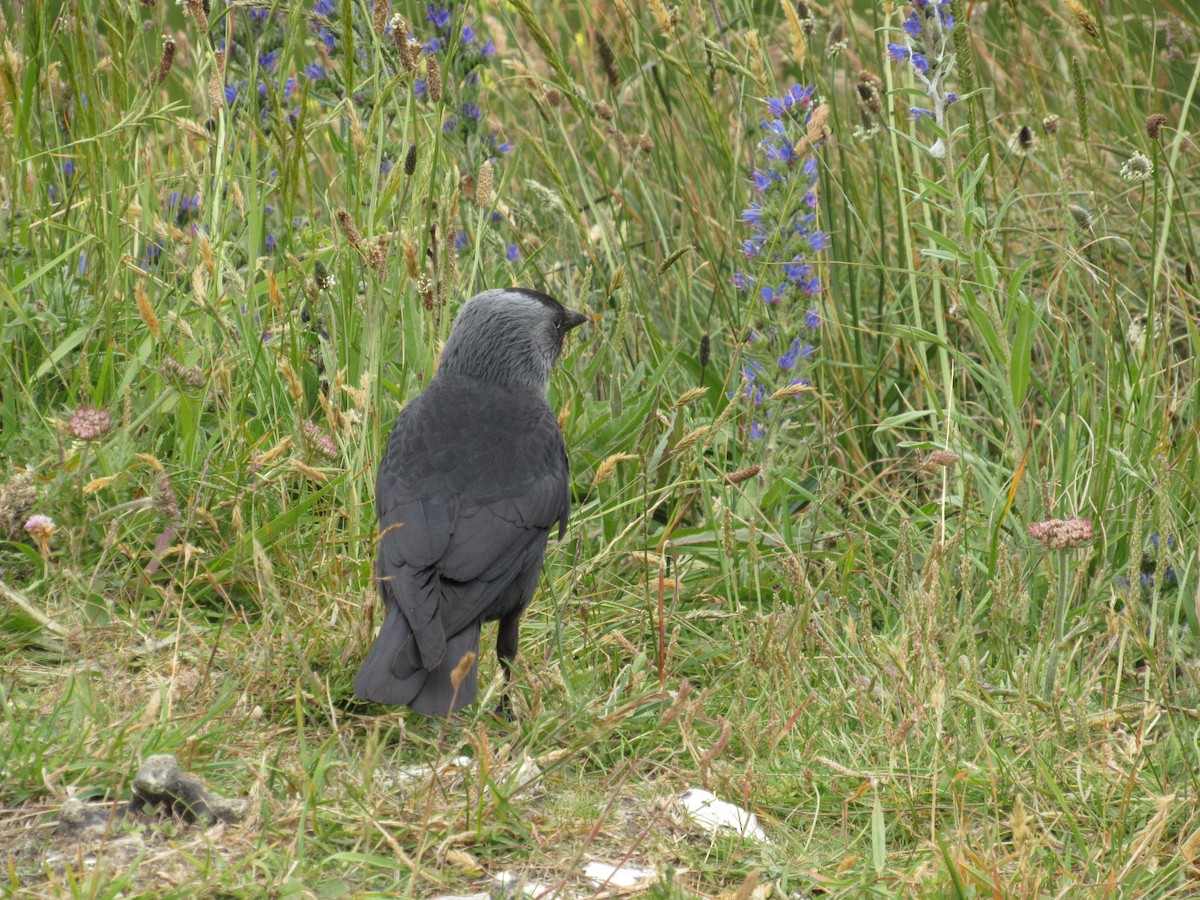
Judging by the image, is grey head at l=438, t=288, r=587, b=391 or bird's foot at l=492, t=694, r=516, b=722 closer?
bird's foot at l=492, t=694, r=516, b=722

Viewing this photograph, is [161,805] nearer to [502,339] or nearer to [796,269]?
[502,339]

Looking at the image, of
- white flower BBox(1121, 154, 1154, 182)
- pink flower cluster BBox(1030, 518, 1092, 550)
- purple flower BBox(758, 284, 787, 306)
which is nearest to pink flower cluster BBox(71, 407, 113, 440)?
purple flower BBox(758, 284, 787, 306)

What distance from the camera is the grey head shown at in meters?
3.92

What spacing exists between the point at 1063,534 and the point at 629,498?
1.54m

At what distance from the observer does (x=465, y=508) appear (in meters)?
3.32

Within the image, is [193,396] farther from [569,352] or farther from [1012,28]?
[1012,28]

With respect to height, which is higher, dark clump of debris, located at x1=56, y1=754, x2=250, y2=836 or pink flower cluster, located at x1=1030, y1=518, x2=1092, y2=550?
pink flower cluster, located at x1=1030, y1=518, x2=1092, y2=550

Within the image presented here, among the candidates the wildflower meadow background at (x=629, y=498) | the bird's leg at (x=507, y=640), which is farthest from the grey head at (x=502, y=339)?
the bird's leg at (x=507, y=640)

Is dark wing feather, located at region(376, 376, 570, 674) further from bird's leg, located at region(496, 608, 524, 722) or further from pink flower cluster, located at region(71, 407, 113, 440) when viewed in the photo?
pink flower cluster, located at region(71, 407, 113, 440)

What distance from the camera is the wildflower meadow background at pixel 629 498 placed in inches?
99.0

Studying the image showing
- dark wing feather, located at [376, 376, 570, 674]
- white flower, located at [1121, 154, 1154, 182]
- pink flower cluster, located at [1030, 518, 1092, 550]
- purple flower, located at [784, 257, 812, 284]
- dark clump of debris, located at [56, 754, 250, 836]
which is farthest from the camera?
purple flower, located at [784, 257, 812, 284]

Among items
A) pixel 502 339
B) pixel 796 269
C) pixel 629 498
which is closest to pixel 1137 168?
pixel 796 269

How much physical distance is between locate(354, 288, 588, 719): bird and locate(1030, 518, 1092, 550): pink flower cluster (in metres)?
1.12

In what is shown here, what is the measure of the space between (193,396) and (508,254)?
1.44 m
